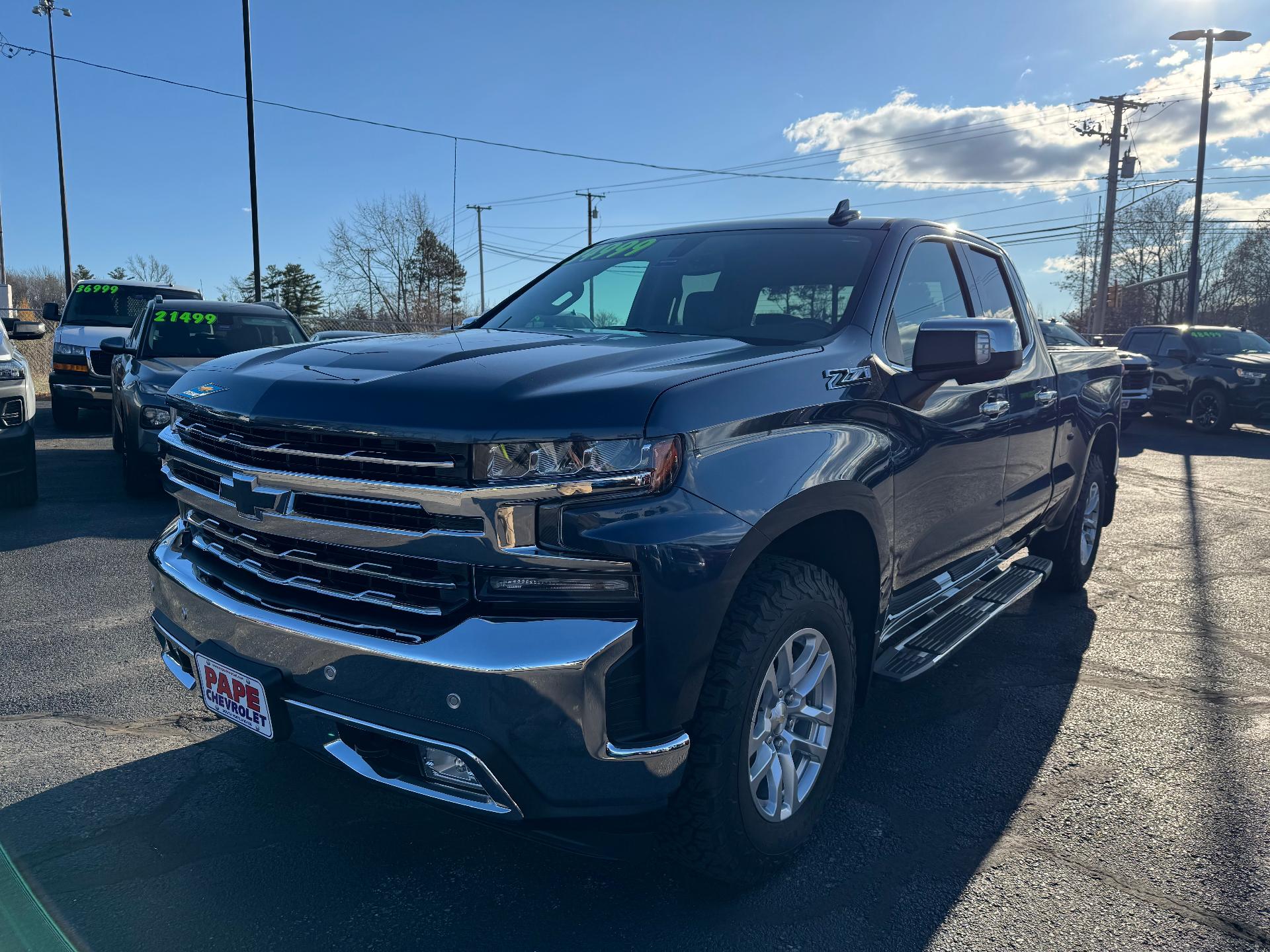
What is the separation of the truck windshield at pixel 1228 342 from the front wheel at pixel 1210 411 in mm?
877

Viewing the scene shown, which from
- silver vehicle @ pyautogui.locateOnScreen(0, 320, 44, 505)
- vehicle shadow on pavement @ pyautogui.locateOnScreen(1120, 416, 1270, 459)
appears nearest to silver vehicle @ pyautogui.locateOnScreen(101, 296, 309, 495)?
silver vehicle @ pyautogui.locateOnScreen(0, 320, 44, 505)

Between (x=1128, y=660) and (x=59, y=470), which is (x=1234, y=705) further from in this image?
(x=59, y=470)

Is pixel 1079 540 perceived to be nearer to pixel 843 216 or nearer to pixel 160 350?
pixel 843 216

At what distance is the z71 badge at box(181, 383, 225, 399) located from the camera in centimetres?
263

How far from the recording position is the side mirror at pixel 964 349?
3.01 metres

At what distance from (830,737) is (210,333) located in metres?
8.40

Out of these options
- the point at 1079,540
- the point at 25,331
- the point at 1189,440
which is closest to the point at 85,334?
the point at 25,331

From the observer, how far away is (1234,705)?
4.04 metres

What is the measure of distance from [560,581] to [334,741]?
0.72m

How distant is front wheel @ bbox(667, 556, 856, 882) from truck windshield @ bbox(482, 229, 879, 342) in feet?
3.12

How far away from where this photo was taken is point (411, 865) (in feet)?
8.77

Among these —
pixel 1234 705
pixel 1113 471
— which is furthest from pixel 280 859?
pixel 1113 471

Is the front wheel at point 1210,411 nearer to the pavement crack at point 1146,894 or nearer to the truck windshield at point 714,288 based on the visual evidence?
the truck windshield at point 714,288

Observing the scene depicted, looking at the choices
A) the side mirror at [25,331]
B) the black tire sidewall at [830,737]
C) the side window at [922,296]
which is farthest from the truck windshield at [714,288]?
the side mirror at [25,331]
